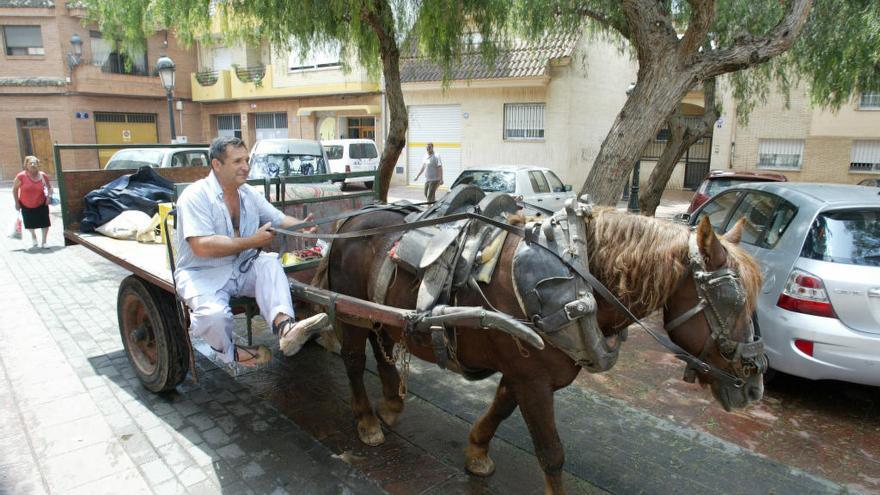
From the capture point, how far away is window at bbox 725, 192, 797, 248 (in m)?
4.70

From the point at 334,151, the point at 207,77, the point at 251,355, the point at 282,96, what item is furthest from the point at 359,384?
the point at 207,77

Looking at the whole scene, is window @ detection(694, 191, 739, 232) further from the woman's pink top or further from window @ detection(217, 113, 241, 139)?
window @ detection(217, 113, 241, 139)

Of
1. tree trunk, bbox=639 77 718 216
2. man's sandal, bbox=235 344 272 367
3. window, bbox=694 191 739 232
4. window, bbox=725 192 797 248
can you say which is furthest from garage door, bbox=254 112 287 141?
man's sandal, bbox=235 344 272 367

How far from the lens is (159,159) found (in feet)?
34.9

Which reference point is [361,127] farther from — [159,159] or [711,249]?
[711,249]

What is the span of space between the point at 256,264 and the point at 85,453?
1693 mm

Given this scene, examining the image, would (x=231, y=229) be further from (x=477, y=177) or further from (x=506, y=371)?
→ (x=477, y=177)

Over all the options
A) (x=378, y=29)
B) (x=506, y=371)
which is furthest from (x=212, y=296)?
(x=378, y=29)

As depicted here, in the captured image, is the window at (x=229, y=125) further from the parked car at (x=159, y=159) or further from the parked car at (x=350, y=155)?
the parked car at (x=159, y=159)

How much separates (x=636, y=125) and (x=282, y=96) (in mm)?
21760

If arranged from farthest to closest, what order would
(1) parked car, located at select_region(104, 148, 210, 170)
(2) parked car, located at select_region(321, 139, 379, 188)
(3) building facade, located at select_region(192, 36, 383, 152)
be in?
(3) building facade, located at select_region(192, 36, 383, 152), (2) parked car, located at select_region(321, 139, 379, 188), (1) parked car, located at select_region(104, 148, 210, 170)

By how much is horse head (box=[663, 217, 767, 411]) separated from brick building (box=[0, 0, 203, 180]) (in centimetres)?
2815

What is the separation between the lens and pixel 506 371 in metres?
2.99

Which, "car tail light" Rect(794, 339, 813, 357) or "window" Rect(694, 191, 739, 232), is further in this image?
"window" Rect(694, 191, 739, 232)
